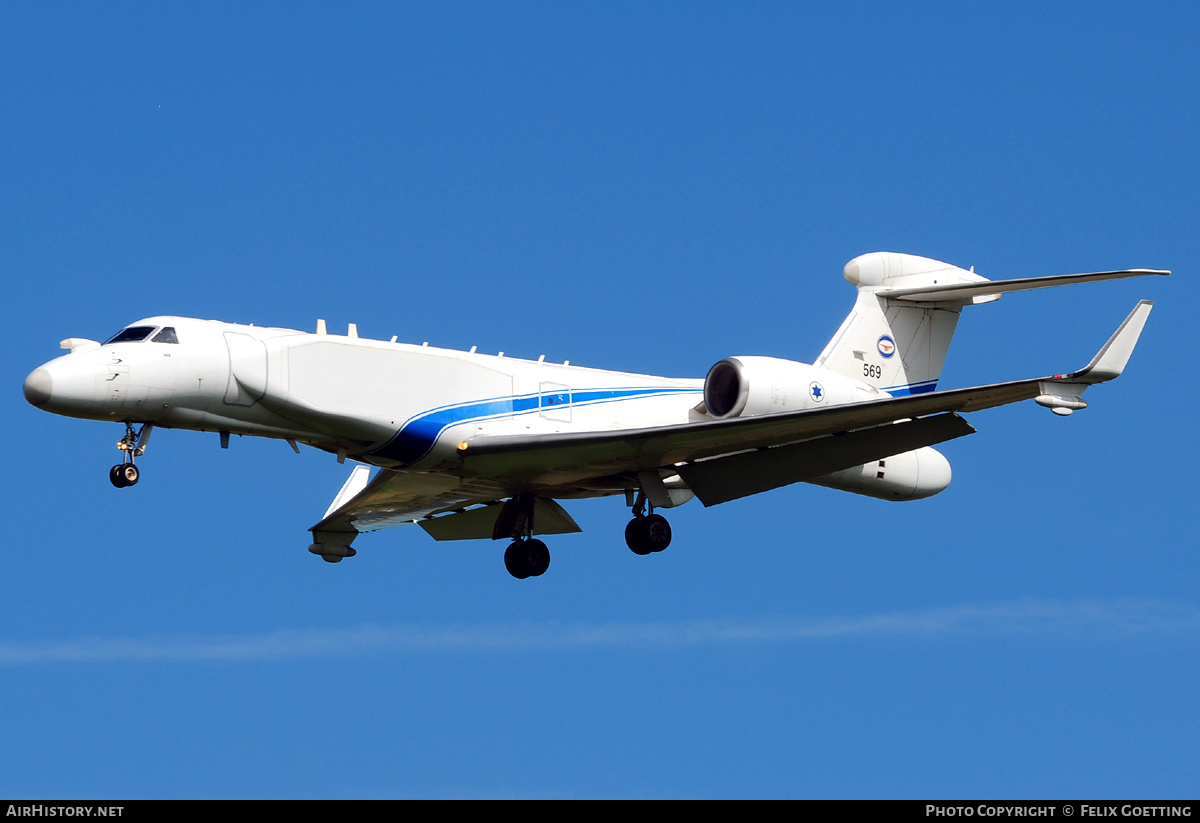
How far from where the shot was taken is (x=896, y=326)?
29.4 m

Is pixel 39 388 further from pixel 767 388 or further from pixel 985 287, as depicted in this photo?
pixel 985 287

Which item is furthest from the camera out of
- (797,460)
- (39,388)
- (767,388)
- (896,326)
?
(896,326)

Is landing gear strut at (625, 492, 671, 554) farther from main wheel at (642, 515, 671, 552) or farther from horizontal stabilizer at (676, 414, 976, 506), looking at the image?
horizontal stabilizer at (676, 414, 976, 506)

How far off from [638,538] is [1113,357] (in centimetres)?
831

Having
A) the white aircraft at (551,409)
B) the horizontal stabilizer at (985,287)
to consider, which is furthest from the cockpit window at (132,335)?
the horizontal stabilizer at (985,287)

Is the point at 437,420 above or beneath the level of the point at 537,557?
above

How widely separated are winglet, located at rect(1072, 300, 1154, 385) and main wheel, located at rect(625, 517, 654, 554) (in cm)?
760

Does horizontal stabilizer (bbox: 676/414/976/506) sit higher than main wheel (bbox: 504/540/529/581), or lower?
higher

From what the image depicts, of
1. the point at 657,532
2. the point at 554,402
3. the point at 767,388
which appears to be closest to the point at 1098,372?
the point at 767,388

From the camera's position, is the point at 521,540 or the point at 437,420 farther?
the point at 521,540

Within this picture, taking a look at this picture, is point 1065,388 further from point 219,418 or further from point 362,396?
point 219,418

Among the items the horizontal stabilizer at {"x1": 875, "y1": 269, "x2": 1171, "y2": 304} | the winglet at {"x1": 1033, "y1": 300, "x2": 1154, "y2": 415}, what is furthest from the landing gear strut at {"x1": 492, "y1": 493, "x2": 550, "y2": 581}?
the winglet at {"x1": 1033, "y1": 300, "x2": 1154, "y2": 415}

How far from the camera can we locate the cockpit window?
23.2 m
